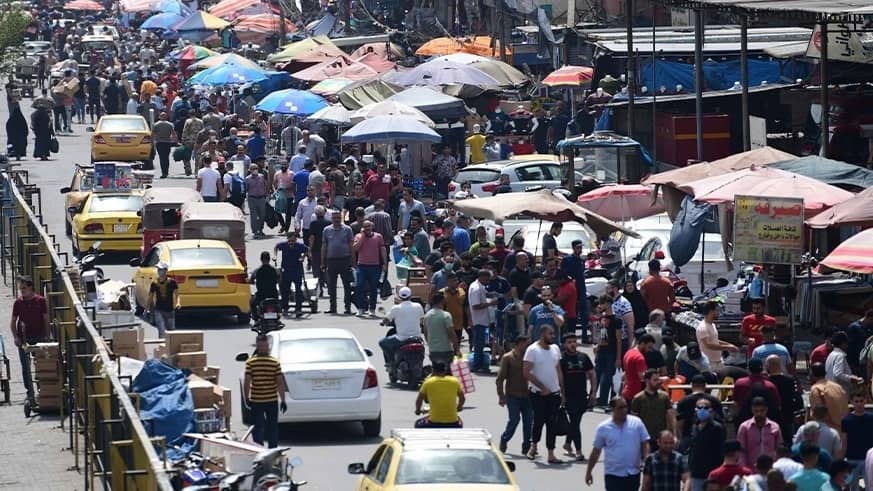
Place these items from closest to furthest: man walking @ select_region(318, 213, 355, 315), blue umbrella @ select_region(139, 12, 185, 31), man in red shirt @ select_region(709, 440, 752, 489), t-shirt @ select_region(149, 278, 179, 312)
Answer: man in red shirt @ select_region(709, 440, 752, 489) < t-shirt @ select_region(149, 278, 179, 312) < man walking @ select_region(318, 213, 355, 315) < blue umbrella @ select_region(139, 12, 185, 31)

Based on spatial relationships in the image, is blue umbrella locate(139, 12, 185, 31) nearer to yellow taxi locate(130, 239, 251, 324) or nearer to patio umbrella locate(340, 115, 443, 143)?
patio umbrella locate(340, 115, 443, 143)

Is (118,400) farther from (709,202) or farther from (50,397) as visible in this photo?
(709,202)

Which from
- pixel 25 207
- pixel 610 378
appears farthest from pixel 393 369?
pixel 25 207

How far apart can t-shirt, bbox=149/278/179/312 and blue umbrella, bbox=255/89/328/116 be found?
683 inches

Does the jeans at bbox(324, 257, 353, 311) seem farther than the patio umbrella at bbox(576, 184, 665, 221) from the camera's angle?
Yes

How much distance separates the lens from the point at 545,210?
88.8 ft

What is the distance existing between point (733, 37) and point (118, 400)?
94.8 ft

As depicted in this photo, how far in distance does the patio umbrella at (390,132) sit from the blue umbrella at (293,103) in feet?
19.7

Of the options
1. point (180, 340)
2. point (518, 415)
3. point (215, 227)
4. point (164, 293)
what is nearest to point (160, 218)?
point (215, 227)

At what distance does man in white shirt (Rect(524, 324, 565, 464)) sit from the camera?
65.5 ft

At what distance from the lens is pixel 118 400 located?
1575 cm

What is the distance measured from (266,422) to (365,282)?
32.0ft

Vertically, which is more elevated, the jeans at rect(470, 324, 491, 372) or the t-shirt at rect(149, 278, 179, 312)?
the t-shirt at rect(149, 278, 179, 312)

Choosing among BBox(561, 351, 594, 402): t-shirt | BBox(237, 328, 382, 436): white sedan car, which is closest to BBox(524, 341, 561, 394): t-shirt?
BBox(561, 351, 594, 402): t-shirt
